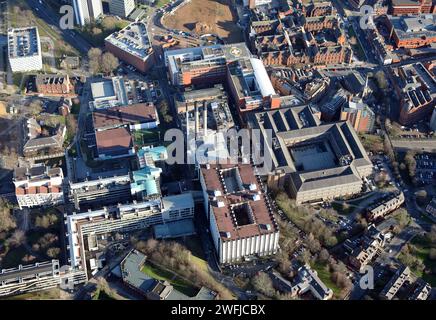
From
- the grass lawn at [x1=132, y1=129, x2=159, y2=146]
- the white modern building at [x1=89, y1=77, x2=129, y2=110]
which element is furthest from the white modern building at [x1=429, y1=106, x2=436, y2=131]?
the white modern building at [x1=89, y1=77, x2=129, y2=110]

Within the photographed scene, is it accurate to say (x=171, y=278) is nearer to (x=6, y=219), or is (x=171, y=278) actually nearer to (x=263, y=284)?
(x=263, y=284)

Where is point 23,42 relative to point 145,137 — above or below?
above

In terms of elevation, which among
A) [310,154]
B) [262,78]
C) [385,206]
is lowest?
[385,206]

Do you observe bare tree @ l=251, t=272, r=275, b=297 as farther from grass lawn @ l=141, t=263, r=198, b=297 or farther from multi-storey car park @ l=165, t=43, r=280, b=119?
multi-storey car park @ l=165, t=43, r=280, b=119

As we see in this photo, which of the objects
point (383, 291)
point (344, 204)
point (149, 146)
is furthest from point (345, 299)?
point (149, 146)

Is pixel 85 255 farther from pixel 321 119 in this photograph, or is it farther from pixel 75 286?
pixel 321 119

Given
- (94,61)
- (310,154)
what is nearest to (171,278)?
(310,154)

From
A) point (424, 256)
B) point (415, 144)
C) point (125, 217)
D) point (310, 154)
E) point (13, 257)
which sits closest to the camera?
point (13, 257)
